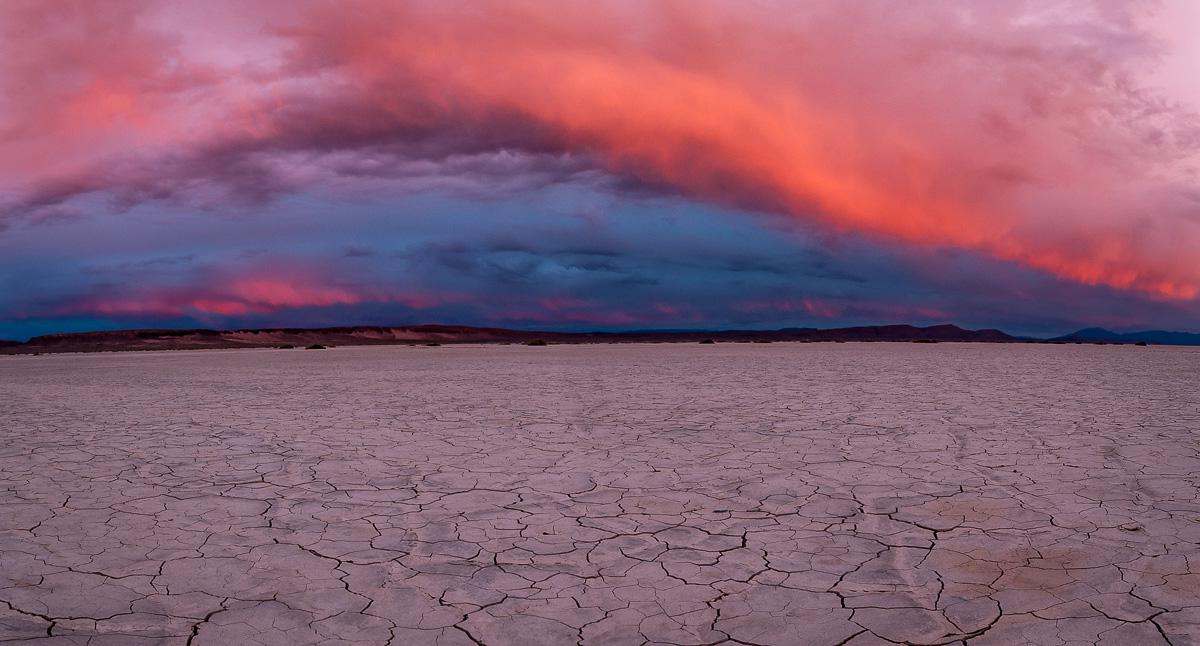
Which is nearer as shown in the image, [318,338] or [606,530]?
[606,530]

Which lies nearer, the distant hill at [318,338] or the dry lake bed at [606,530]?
the dry lake bed at [606,530]

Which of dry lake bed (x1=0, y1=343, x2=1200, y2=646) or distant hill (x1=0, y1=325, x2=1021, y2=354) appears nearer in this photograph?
dry lake bed (x1=0, y1=343, x2=1200, y2=646)

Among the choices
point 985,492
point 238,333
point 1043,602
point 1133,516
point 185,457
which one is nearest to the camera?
point 1043,602

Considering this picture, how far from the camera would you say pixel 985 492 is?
4.30 meters

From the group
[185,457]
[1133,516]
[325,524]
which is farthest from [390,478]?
[1133,516]

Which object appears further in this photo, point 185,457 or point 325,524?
point 185,457

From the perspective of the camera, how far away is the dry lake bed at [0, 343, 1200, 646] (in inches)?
101

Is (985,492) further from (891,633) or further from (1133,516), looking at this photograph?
(891,633)

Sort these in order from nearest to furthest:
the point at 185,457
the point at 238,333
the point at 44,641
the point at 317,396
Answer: the point at 44,641
the point at 185,457
the point at 317,396
the point at 238,333

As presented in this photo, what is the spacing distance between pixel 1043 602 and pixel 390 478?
145 inches

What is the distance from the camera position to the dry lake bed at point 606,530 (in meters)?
2.57

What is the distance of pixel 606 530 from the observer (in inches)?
144

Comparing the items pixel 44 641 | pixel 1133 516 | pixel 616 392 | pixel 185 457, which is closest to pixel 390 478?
pixel 185 457

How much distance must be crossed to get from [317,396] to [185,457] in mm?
5109
